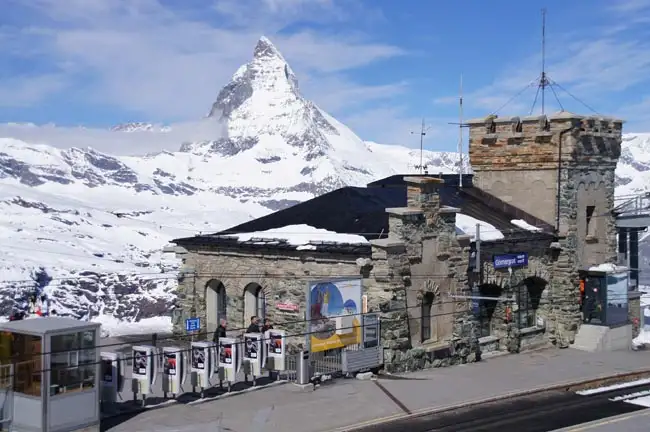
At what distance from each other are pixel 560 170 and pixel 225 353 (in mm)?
15531

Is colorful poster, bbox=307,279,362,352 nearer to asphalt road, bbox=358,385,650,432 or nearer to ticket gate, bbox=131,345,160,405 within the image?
asphalt road, bbox=358,385,650,432

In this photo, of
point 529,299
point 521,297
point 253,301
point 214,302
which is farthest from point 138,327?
point 529,299

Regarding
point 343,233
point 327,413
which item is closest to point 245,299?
point 343,233

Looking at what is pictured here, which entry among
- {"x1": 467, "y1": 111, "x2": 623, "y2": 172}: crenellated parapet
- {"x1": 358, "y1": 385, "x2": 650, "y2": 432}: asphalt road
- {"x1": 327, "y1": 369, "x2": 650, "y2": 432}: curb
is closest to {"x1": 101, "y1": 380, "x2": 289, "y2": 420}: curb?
{"x1": 327, "y1": 369, "x2": 650, "y2": 432}: curb

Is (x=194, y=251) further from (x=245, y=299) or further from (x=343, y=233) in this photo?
(x=343, y=233)

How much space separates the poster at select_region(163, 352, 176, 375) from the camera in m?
20.2

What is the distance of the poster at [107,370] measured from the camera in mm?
19266

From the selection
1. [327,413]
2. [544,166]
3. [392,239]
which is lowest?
[327,413]

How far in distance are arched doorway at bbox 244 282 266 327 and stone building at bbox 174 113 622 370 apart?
45 mm

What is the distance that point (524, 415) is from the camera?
69.4 ft

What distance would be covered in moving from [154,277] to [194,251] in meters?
35.6

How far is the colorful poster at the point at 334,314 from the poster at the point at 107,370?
5.71 meters

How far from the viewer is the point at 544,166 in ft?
105

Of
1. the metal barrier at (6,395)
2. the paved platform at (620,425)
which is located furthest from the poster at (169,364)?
the paved platform at (620,425)
